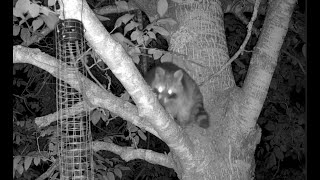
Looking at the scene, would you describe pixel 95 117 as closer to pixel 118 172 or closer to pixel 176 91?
pixel 118 172

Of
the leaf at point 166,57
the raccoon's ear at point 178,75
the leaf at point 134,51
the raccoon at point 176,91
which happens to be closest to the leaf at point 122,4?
the leaf at point 134,51

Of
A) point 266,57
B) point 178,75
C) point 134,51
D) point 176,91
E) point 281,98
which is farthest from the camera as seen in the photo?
point 281,98

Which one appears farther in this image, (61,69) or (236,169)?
(236,169)

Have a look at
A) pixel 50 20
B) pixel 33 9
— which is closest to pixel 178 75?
pixel 50 20

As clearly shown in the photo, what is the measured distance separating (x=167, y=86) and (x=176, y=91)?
15 cm

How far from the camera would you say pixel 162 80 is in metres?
3.96

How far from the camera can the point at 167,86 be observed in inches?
159

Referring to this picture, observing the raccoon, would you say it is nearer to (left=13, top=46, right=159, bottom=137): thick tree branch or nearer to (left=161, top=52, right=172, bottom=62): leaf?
(left=161, top=52, right=172, bottom=62): leaf

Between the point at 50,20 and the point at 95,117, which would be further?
the point at 95,117

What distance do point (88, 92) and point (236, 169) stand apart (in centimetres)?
138

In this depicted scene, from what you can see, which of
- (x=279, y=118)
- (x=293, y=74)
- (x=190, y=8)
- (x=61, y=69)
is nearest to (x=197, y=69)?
(x=190, y=8)
